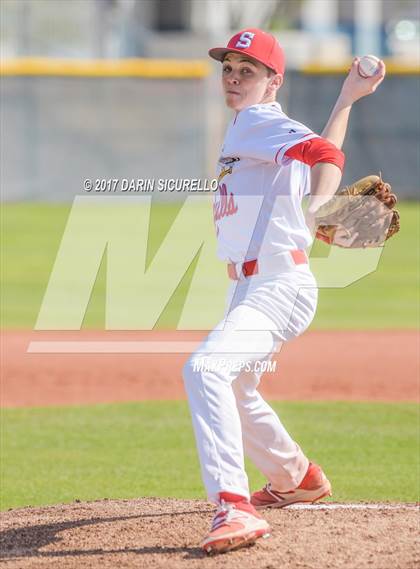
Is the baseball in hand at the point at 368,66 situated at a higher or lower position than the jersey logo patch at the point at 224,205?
higher

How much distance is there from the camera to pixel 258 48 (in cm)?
483

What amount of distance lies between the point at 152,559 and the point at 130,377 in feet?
18.0

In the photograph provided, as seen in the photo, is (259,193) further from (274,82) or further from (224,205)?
(274,82)

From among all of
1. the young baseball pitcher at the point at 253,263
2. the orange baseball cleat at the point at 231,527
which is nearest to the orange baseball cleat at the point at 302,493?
the young baseball pitcher at the point at 253,263

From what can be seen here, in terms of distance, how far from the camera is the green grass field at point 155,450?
6.63 m

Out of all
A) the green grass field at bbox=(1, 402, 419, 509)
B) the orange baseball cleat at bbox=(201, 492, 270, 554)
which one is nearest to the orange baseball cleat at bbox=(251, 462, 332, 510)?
the orange baseball cleat at bbox=(201, 492, 270, 554)

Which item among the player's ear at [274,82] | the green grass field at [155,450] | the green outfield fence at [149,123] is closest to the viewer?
the player's ear at [274,82]

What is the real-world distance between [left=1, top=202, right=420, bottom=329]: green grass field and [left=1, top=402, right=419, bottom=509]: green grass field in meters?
3.80

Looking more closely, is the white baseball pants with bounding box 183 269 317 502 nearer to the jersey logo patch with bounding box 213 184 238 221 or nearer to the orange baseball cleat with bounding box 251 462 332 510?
the jersey logo patch with bounding box 213 184 238 221

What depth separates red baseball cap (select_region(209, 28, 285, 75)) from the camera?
4.82 m

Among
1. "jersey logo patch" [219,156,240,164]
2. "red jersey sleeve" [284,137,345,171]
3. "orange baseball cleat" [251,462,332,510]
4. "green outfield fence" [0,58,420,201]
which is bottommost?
"green outfield fence" [0,58,420,201]

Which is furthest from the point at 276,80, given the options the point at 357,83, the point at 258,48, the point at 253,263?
the point at 253,263

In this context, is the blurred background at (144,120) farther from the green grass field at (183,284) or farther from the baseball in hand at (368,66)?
the baseball in hand at (368,66)

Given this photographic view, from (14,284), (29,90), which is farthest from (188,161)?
(14,284)
